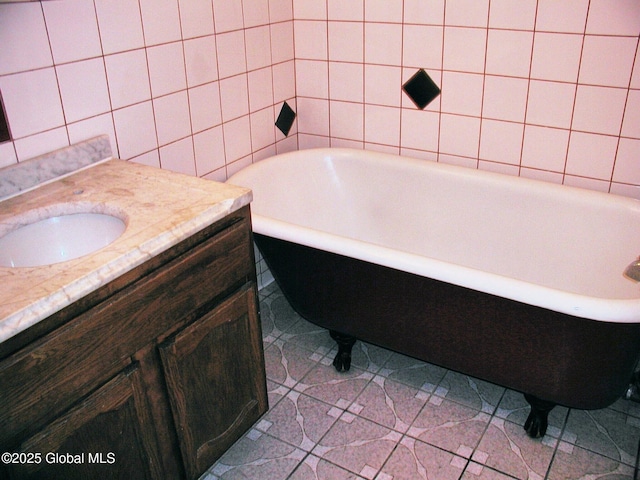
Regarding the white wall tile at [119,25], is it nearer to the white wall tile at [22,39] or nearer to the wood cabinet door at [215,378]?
the white wall tile at [22,39]

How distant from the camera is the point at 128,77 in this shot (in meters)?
1.92

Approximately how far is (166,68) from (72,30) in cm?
38

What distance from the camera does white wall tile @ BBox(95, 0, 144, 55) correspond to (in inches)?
70.5

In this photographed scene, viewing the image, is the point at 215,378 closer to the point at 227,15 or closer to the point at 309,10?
the point at 227,15

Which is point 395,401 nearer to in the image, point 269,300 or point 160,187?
point 269,300

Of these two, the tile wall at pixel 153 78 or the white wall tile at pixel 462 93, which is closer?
the tile wall at pixel 153 78

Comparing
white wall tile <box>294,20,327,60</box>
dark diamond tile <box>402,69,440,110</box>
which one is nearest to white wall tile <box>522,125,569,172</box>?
dark diamond tile <box>402,69,440,110</box>

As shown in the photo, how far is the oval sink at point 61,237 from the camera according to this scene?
1.51m

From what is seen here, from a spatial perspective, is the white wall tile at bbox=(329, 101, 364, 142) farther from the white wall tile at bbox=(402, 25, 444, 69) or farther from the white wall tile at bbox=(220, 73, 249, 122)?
the white wall tile at bbox=(220, 73, 249, 122)

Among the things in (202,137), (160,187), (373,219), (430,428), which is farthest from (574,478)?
(202,137)

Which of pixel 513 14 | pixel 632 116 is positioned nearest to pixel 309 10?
pixel 513 14

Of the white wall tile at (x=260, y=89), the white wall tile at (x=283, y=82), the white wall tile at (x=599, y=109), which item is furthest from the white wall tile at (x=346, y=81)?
the white wall tile at (x=599, y=109)

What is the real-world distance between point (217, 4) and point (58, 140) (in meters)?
0.81

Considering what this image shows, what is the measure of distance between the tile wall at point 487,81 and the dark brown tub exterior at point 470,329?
2.63 ft
